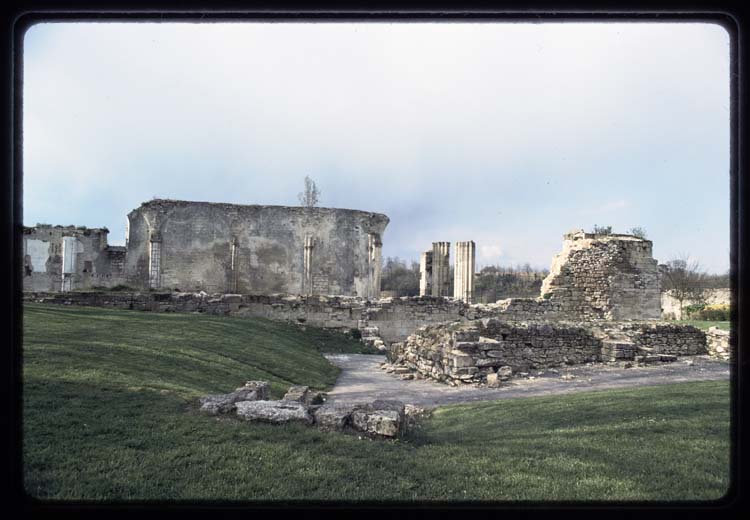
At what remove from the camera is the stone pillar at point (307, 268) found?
26.5m

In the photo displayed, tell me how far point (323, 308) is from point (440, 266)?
8.73 meters

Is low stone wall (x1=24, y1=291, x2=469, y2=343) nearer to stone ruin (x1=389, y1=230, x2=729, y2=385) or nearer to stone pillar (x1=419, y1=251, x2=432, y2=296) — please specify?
stone ruin (x1=389, y1=230, x2=729, y2=385)

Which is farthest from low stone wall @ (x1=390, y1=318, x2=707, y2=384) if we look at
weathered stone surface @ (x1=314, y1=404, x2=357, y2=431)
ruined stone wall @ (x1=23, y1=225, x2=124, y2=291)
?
ruined stone wall @ (x1=23, y1=225, x2=124, y2=291)

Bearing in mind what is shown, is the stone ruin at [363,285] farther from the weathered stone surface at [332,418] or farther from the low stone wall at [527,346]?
the weathered stone surface at [332,418]

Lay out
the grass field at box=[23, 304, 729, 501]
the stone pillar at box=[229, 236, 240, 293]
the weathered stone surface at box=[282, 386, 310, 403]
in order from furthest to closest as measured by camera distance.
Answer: the stone pillar at box=[229, 236, 240, 293]
the weathered stone surface at box=[282, 386, 310, 403]
the grass field at box=[23, 304, 729, 501]

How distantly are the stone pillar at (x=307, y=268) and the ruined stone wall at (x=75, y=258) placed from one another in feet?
37.7

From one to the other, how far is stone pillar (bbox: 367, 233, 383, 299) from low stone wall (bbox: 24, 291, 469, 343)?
324 inches

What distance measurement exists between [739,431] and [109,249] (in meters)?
31.6

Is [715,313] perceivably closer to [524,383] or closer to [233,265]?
[524,383]

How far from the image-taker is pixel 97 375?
5.58 m

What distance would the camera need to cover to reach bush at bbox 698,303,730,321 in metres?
20.6

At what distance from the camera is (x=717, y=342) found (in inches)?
515

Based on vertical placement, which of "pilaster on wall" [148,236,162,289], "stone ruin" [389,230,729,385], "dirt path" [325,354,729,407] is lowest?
"dirt path" [325,354,729,407]

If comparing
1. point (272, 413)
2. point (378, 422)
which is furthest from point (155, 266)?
point (378, 422)
